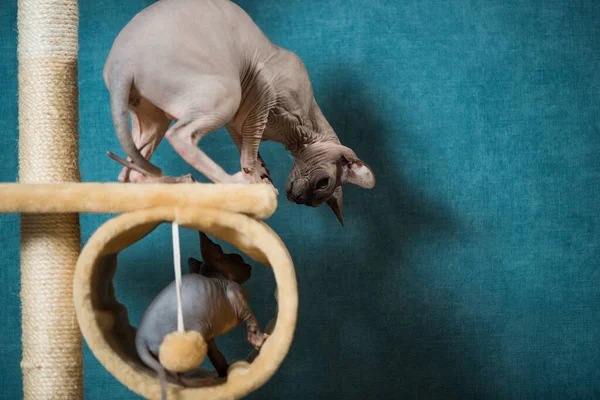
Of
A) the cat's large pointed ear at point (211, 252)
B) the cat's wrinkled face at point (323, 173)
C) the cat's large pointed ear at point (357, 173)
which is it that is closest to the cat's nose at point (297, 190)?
the cat's wrinkled face at point (323, 173)

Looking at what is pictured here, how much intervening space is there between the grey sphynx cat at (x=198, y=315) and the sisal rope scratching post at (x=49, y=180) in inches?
7.8

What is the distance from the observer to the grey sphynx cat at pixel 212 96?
117 centimetres

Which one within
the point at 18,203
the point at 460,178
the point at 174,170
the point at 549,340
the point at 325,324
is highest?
the point at 18,203

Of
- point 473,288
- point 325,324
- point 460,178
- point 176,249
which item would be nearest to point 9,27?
point 176,249

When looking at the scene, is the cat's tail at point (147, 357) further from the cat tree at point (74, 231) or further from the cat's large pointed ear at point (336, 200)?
the cat's large pointed ear at point (336, 200)

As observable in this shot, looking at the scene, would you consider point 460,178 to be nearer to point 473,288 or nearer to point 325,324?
point 473,288

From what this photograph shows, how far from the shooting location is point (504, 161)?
1822mm

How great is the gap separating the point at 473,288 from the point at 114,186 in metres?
1.13

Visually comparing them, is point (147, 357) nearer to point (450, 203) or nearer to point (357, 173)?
point (357, 173)

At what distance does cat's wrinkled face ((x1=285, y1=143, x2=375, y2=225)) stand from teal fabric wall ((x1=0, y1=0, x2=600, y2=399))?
1.05ft

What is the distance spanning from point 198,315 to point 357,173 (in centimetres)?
55

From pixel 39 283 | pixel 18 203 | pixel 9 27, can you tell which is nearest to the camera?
pixel 18 203

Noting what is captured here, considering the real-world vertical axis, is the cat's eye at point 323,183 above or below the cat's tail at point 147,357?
above

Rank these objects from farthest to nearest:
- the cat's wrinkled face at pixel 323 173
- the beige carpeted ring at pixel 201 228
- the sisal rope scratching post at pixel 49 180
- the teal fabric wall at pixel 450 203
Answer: the teal fabric wall at pixel 450 203, the cat's wrinkled face at pixel 323 173, the sisal rope scratching post at pixel 49 180, the beige carpeted ring at pixel 201 228
